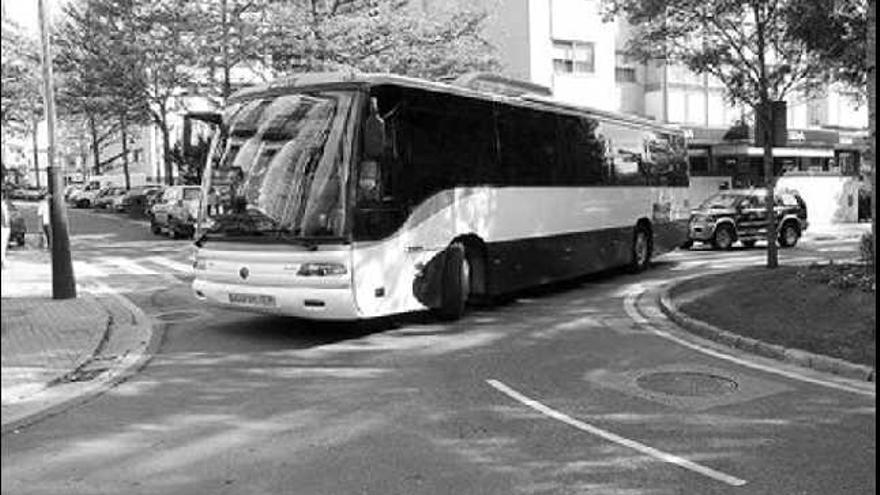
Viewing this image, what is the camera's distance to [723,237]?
2692cm

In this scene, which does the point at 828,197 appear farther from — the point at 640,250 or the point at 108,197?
the point at 108,197

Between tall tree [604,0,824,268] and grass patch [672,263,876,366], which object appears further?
tall tree [604,0,824,268]

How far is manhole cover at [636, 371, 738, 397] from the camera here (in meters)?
8.54

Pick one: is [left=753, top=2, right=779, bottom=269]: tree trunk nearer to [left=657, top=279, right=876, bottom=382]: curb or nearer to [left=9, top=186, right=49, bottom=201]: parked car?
[left=657, top=279, right=876, bottom=382]: curb

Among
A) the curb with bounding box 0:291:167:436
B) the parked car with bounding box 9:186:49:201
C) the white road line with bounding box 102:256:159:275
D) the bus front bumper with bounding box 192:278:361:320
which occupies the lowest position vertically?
the curb with bounding box 0:291:167:436

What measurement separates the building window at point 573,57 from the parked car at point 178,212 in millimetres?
13926

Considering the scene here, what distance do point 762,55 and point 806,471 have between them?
13585mm

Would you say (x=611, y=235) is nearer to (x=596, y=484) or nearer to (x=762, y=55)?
(x=762, y=55)

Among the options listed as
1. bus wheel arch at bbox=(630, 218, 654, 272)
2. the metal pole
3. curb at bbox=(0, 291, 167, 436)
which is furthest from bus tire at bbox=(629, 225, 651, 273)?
the metal pole

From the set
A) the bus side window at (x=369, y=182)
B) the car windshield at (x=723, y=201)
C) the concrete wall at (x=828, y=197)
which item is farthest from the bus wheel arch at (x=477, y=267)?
the concrete wall at (x=828, y=197)

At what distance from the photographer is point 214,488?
19.1 feet

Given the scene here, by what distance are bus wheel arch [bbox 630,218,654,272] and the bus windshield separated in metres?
9.49

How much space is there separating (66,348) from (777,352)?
7.64 m

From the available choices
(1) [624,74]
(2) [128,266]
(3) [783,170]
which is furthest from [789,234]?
(2) [128,266]
